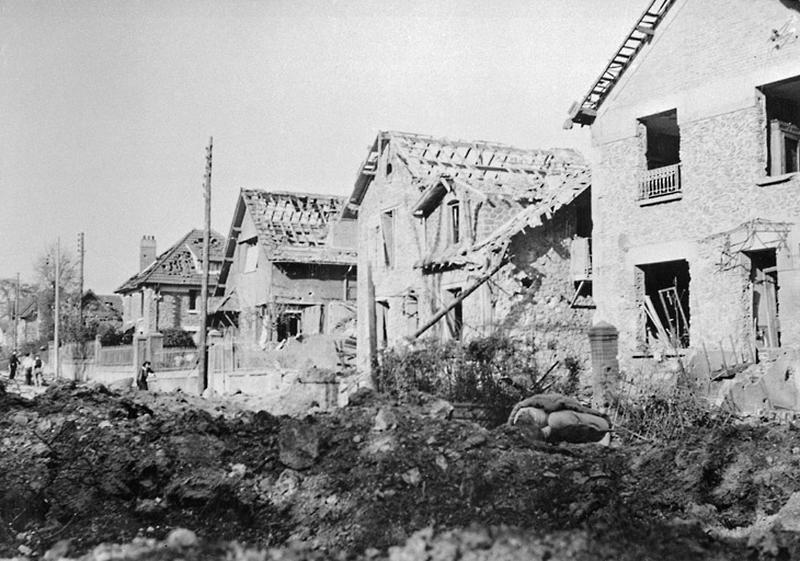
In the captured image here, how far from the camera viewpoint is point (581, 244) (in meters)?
23.5

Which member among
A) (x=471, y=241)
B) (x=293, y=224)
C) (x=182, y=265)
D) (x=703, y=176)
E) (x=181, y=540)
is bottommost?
(x=181, y=540)

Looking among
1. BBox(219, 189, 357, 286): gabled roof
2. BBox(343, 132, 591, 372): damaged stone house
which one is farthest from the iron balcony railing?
BBox(219, 189, 357, 286): gabled roof

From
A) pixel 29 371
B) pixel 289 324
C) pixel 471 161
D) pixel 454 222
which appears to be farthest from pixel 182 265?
pixel 454 222

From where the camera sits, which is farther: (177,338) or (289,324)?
(177,338)

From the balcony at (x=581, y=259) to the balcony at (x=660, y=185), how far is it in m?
3.88

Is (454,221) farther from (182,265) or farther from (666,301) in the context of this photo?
(182,265)

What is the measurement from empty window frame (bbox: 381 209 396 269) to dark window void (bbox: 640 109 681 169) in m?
10.2

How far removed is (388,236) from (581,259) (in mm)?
8140

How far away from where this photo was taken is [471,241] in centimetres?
2502

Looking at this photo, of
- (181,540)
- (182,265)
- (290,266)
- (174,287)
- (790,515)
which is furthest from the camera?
(182,265)

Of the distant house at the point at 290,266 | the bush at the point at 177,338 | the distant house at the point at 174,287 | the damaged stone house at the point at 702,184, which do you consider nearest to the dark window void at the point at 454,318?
the damaged stone house at the point at 702,184

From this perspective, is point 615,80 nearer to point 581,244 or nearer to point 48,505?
point 581,244

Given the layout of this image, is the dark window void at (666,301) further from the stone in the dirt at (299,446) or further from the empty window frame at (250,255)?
the empty window frame at (250,255)

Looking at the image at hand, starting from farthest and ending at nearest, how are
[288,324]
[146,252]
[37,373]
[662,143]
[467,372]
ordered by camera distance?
[146,252] < [288,324] < [37,373] < [662,143] < [467,372]
